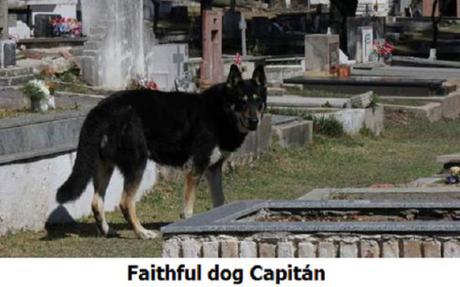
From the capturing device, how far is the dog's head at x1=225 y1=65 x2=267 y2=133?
11.7 m

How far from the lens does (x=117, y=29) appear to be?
74.1 ft

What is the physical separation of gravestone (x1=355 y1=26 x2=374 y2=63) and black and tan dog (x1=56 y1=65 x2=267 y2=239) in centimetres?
2443

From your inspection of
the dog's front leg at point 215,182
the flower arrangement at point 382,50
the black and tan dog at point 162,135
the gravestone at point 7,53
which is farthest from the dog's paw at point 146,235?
the flower arrangement at point 382,50

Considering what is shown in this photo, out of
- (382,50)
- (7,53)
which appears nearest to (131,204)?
(7,53)

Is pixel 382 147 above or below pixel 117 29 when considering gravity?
below

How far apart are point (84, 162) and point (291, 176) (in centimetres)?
561

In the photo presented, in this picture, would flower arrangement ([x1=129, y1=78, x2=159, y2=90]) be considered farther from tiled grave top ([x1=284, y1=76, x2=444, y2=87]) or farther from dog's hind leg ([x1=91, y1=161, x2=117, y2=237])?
dog's hind leg ([x1=91, y1=161, x2=117, y2=237])

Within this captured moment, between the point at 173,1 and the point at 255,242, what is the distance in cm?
6182

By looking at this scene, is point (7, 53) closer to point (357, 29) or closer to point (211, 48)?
point (211, 48)

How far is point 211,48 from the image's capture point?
78.0 feet

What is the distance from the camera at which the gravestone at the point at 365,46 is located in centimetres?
3625

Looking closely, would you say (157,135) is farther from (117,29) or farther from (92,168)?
(117,29)

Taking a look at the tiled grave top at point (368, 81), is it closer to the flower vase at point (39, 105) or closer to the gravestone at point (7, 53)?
the gravestone at point (7, 53)

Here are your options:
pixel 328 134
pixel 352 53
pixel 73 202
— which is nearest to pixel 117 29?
pixel 328 134
